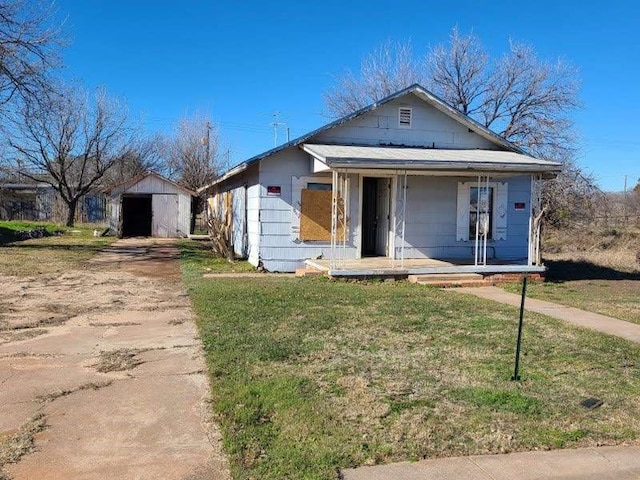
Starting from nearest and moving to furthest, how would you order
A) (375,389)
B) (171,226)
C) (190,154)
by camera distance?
(375,389)
(171,226)
(190,154)

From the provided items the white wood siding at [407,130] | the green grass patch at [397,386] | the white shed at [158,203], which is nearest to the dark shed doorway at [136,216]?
the white shed at [158,203]

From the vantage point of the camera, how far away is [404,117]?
51.1 ft

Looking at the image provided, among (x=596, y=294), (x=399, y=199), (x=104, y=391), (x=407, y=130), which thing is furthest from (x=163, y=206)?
(x=104, y=391)

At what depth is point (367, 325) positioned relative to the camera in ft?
26.0

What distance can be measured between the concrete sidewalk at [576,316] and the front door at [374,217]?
4.41 m

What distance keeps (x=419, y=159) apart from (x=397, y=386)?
8559 mm

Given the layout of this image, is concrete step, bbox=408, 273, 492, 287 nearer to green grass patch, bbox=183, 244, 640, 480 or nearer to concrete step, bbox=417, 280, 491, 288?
concrete step, bbox=417, 280, 491, 288

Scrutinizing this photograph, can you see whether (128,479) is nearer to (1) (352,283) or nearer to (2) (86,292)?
(2) (86,292)

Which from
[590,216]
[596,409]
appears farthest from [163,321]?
[590,216]

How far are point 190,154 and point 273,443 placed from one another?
41275 mm

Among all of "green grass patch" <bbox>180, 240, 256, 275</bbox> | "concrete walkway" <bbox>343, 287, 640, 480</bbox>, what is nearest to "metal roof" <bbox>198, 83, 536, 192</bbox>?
"green grass patch" <bbox>180, 240, 256, 275</bbox>

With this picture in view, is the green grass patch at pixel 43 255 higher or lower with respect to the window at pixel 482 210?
lower

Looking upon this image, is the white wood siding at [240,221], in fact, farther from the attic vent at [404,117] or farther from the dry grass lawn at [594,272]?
the dry grass lawn at [594,272]

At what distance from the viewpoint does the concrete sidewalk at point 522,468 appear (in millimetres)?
3514
